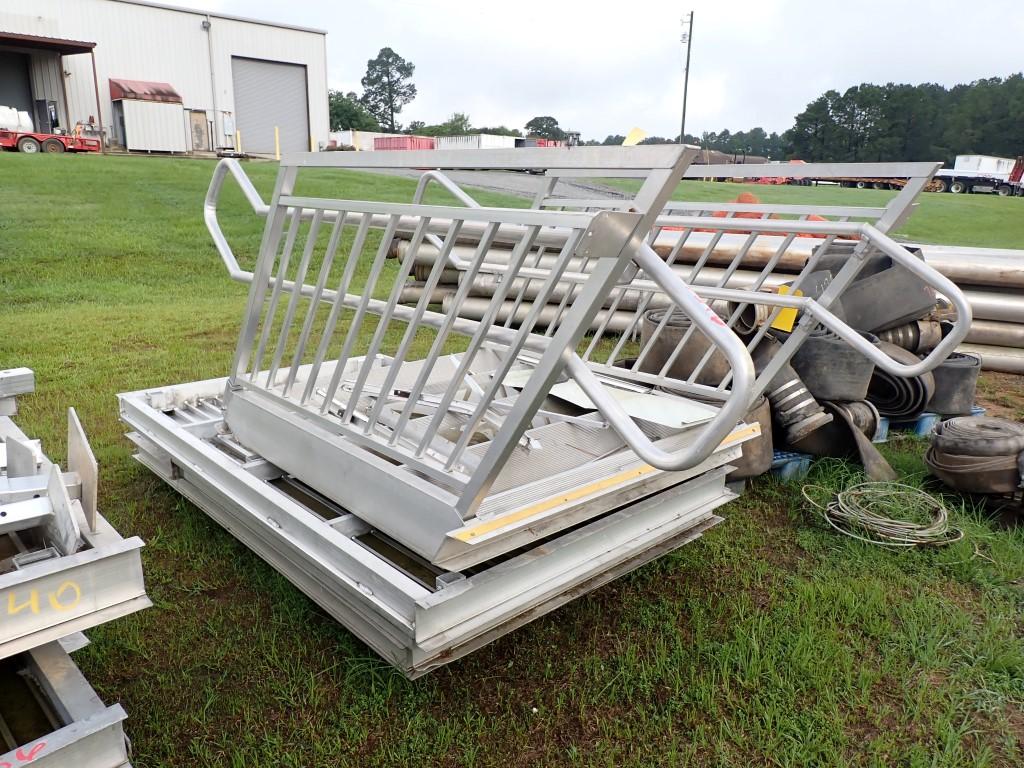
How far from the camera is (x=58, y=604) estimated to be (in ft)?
4.24

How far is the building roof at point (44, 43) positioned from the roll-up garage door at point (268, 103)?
6.31 metres

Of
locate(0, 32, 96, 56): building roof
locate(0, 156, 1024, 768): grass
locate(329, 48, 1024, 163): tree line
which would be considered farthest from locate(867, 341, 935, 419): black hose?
locate(329, 48, 1024, 163): tree line

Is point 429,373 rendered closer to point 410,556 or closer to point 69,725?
point 410,556

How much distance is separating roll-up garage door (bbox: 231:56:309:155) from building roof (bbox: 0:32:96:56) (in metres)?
6.31

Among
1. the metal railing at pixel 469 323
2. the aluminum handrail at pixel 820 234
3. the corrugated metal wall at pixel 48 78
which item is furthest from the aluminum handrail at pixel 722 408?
the corrugated metal wall at pixel 48 78

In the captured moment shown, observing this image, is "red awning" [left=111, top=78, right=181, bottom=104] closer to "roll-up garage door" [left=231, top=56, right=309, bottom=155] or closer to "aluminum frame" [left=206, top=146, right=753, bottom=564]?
"roll-up garage door" [left=231, top=56, right=309, bottom=155]

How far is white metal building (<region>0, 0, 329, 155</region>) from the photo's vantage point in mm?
22688

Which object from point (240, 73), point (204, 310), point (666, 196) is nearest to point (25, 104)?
point (240, 73)

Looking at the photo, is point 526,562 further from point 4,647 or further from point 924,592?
point 924,592

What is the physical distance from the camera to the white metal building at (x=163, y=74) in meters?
22.7

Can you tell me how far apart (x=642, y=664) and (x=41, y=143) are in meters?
21.5

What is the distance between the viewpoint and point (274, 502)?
2.11m

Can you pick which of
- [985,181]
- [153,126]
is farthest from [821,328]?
[985,181]

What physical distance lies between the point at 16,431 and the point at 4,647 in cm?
123
